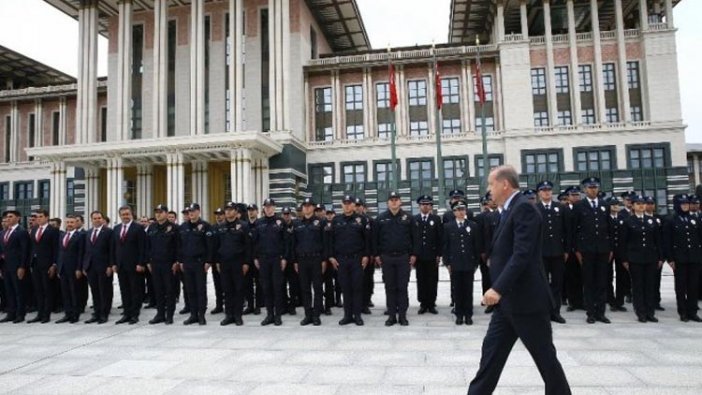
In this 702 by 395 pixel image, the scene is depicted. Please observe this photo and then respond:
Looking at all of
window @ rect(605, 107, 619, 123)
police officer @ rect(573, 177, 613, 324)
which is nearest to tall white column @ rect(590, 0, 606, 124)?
window @ rect(605, 107, 619, 123)

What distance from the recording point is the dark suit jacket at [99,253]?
1005 centimetres

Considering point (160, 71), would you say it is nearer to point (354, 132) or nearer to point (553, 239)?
point (354, 132)

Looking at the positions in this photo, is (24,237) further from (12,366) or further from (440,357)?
(440,357)

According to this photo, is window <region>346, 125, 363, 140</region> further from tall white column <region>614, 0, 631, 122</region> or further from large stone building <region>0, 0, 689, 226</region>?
tall white column <region>614, 0, 631, 122</region>

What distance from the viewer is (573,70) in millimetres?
37906

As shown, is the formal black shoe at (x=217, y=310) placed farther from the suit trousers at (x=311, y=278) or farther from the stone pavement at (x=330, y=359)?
the suit trousers at (x=311, y=278)

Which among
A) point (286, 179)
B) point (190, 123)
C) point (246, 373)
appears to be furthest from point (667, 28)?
point (246, 373)

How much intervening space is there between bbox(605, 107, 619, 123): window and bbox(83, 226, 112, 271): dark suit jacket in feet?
121

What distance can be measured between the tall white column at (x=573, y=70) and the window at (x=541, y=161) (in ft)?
10.8

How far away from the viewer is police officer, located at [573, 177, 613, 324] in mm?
8828

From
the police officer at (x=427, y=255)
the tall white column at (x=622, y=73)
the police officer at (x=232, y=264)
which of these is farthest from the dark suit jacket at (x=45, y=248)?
the tall white column at (x=622, y=73)

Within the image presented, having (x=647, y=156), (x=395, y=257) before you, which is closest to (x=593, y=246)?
(x=395, y=257)

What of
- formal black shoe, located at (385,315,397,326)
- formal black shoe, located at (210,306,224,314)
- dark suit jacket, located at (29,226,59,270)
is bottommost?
formal black shoe, located at (210,306,224,314)

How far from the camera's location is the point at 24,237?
35.1ft
